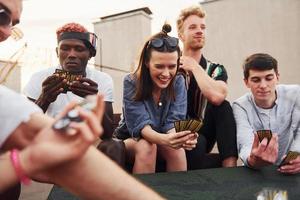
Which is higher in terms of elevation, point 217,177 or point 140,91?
point 140,91

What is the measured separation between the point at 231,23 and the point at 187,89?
3874mm

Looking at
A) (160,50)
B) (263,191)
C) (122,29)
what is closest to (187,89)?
(160,50)

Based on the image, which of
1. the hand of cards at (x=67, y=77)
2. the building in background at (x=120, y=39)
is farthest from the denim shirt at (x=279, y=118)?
the building in background at (x=120, y=39)

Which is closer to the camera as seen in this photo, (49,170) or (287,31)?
(49,170)

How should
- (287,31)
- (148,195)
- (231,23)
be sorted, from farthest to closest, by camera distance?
(231,23)
(287,31)
(148,195)

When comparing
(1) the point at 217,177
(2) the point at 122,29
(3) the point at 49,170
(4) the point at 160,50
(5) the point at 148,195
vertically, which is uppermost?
(2) the point at 122,29

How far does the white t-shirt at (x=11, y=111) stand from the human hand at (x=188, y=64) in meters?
1.69

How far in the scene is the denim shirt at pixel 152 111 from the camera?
2.33 metres

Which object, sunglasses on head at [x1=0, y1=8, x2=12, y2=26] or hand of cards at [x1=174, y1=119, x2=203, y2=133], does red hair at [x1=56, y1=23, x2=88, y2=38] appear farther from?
sunglasses on head at [x1=0, y1=8, x2=12, y2=26]

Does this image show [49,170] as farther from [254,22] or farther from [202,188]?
[254,22]

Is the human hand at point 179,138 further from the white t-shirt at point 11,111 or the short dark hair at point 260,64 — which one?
the white t-shirt at point 11,111

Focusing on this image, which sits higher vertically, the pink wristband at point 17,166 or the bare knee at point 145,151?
the pink wristband at point 17,166

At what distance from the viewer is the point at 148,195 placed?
109 cm

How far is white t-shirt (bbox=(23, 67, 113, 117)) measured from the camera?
246cm
